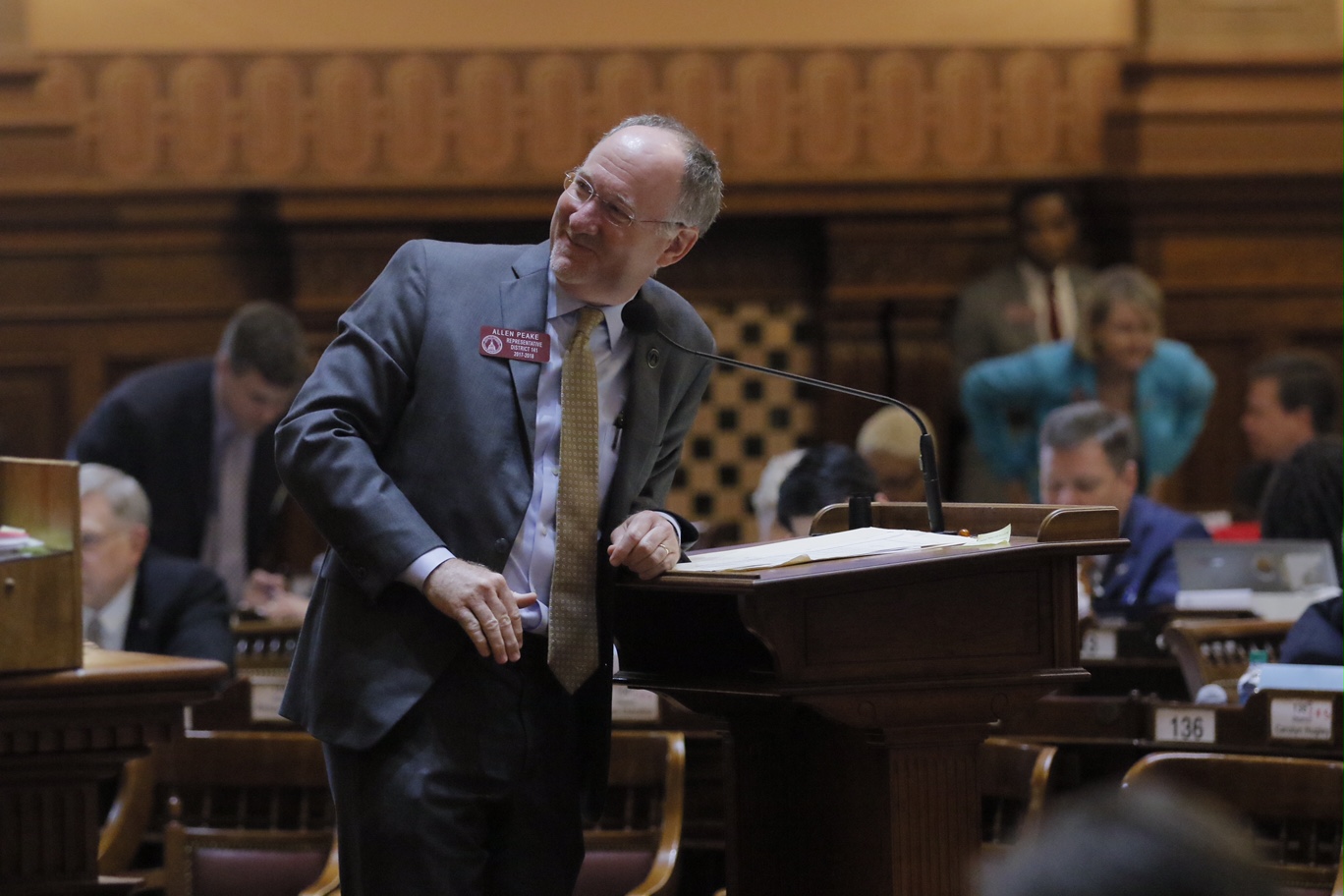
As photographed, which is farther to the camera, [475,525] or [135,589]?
[135,589]

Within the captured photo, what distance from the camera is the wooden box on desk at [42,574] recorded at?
254cm

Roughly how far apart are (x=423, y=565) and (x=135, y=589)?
102 inches

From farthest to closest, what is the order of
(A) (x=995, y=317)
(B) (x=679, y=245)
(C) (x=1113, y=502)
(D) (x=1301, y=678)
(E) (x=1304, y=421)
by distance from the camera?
(A) (x=995, y=317) < (E) (x=1304, y=421) < (C) (x=1113, y=502) < (D) (x=1301, y=678) < (B) (x=679, y=245)

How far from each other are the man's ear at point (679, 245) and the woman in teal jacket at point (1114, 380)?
385 cm

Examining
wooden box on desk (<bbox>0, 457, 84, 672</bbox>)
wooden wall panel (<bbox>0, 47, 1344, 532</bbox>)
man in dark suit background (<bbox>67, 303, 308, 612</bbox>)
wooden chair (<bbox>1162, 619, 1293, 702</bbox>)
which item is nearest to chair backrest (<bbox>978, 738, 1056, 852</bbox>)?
wooden chair (<bbox>1162, 619, 1293, 702</bbox>)

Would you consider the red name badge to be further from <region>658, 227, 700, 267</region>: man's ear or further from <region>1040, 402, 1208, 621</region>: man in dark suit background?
<region>1040, 402, 1208, 621</region>: man in dark suit background

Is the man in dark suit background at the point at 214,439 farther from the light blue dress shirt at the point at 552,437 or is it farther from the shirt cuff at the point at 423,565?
the shirt cuff at the point at 423,565

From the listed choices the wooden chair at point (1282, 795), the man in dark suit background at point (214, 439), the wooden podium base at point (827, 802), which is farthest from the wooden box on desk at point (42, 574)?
the man in dark suit background at point (214, 439)

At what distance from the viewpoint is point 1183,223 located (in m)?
7.44

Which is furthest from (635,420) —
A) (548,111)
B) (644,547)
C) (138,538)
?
(548,111)

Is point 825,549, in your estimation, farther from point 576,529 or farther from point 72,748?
point 72,748

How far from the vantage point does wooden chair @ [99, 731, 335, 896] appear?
360cm

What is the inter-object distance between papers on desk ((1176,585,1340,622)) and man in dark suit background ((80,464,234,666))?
2.43m

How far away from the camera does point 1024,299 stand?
7.19 metres
